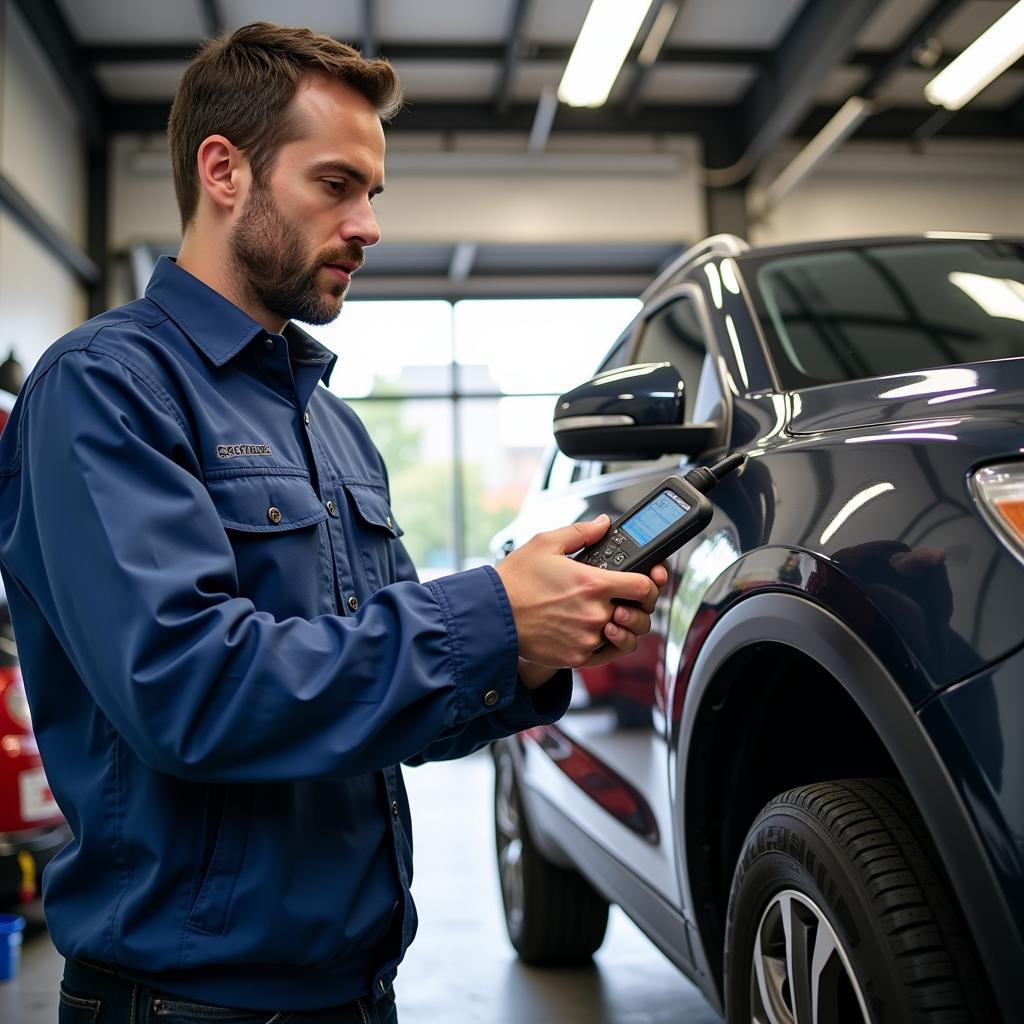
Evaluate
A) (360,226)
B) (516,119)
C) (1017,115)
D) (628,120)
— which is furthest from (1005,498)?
(1017,115)

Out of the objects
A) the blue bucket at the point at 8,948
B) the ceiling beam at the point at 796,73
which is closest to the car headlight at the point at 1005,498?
the blue bucket at the point at 8,948

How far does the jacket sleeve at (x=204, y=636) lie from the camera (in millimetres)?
914

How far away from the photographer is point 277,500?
1157 mm

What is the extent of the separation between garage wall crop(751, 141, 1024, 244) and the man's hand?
8.98 meters

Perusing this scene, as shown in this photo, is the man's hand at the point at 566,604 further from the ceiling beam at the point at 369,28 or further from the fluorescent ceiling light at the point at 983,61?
the ceiling beam at the point at 369,28

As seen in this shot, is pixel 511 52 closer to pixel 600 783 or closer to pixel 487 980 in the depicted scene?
pixel 487 980

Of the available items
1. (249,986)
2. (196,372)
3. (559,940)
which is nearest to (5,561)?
(196,372)

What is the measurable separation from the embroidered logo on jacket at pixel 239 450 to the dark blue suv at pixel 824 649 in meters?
0.62

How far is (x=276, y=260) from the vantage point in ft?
4.00

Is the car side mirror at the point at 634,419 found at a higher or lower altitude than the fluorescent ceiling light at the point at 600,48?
lower

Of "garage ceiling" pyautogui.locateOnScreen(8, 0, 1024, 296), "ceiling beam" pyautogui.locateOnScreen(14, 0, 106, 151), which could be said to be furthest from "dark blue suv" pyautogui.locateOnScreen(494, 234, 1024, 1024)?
"ceiling beam" pyautogui.locateOnScreen(14, 0, 106, 151)

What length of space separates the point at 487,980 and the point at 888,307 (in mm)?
2042

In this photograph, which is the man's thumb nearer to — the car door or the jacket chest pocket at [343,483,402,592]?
the jacket chest pocket at [343,483,402,592]

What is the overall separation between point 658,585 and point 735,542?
0.44 m
